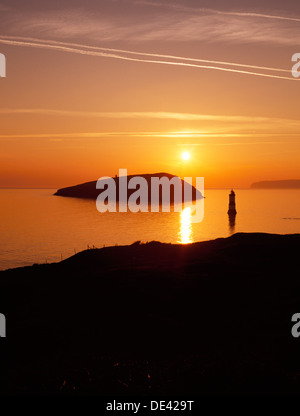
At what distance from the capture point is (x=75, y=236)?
3388 inches

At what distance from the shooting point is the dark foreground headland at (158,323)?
417 inches

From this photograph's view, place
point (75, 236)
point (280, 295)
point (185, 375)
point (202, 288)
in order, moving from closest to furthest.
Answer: point (185, 375) < point (280, 295) < point (202, 288) < point (75, 236)

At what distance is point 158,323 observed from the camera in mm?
15633

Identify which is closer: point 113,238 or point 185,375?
point 185,375

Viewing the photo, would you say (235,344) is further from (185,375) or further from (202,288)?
(202,288)

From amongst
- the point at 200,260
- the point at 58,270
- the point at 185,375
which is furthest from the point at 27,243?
the point at 185,375

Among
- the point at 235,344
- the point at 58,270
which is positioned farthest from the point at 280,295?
the point at 58,270

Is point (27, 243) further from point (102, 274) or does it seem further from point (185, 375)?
point (185, 375)

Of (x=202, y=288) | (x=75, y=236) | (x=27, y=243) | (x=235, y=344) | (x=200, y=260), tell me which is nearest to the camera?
(x=235, y=344)

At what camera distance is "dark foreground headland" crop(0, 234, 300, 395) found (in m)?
10.6

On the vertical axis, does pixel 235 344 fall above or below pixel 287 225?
below

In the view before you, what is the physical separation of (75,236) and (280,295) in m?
71.6
